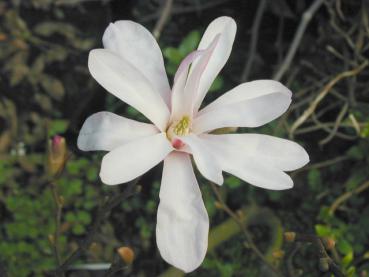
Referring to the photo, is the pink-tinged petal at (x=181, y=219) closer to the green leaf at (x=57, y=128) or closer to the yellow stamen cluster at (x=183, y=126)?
the yellow stamen cluster at (x=183, y=126)

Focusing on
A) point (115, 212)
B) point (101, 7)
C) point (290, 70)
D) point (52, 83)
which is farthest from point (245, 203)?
point (101, 7)

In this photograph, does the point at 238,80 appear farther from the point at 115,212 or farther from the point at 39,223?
the point at 39,223

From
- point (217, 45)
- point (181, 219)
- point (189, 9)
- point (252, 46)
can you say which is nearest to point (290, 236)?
point (181, 219)

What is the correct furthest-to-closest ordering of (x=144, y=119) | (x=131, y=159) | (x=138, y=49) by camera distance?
1. (x=144, y=119)
2. (x=138, y=49)
3. (x=131, y=159)

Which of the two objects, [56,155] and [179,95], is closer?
[179,95]

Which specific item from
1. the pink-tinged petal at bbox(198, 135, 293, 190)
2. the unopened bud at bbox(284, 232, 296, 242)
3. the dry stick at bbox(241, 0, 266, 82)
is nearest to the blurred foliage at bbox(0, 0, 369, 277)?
the dry stick at bbox(241, 0, 266, 82)

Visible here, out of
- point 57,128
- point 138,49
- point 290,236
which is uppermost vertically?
point 138,49

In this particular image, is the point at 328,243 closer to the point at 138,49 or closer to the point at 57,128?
the point at 138,49

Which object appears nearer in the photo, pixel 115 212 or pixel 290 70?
pixel 115 212
